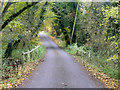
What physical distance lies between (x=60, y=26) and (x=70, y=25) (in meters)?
2.73

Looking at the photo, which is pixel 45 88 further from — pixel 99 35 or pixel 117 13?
pixel 99 35

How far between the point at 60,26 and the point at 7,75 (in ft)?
78.8

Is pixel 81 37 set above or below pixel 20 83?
below

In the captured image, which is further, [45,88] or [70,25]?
[70,25]

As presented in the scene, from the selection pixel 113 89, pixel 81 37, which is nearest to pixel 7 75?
pixel 113 89

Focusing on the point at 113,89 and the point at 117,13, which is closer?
the point at 113,89

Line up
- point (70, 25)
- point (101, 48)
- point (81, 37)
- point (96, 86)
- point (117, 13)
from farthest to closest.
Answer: point (70, 25)
point (81, 37)
point (101, 48)
point (117, 13)
point (96, 86)

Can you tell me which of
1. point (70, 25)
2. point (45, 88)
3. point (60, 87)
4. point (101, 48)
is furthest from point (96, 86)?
point (70, 25)

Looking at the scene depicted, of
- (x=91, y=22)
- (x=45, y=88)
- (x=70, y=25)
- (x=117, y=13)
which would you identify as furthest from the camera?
(x=70, y=25)

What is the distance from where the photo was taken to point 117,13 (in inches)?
289

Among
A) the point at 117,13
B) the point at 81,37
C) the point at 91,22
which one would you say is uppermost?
the point at 117,13

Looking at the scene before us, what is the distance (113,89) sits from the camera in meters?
6.23

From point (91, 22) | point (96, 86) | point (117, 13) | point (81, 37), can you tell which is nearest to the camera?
point (96, 86)

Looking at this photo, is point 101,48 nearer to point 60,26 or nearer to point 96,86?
point 96,86
